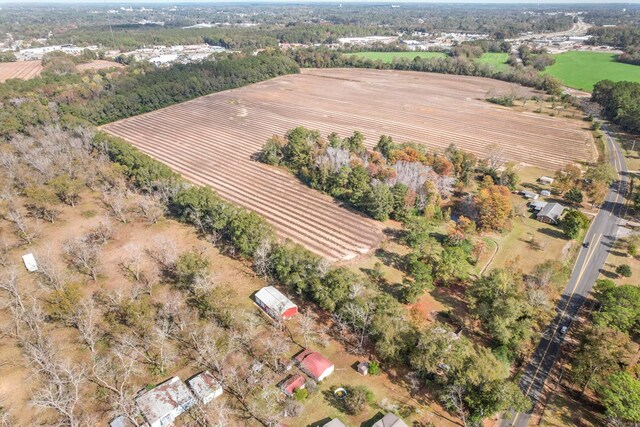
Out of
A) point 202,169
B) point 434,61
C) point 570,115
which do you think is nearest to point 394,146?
point 202,169

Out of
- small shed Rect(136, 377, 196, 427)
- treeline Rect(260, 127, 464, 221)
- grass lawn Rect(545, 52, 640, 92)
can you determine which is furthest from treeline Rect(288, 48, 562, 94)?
small shed Rect(136, 377, 196, 427)

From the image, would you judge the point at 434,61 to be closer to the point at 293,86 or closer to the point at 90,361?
the point at 293,86

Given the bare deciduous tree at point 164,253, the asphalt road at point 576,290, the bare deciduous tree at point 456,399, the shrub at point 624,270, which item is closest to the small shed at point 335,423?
the bare deciduous tree at point 456,399

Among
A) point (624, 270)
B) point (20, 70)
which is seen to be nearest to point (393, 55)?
point (624, 270)

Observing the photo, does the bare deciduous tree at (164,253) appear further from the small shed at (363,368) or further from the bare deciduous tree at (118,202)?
the small shed at (363,368)

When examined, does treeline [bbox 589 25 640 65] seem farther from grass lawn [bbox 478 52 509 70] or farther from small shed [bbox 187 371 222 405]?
small shed [bbox 187 371 222 405]

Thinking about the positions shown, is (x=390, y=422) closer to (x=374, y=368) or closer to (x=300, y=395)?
(x=374, y=368)
